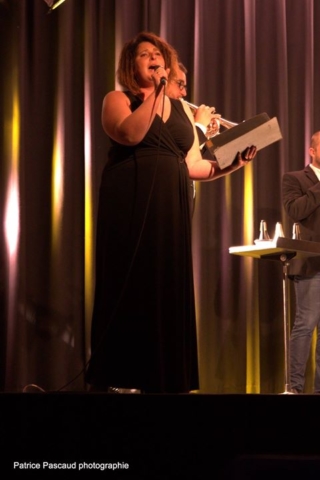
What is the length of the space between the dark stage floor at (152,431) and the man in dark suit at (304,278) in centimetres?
264

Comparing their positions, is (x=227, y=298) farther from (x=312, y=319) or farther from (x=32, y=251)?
(x=32, y=251)

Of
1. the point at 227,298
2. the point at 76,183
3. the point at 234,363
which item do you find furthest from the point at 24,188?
the point at 234,363

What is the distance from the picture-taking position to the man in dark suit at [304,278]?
3.47 meters

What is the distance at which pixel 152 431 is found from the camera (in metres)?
0.87

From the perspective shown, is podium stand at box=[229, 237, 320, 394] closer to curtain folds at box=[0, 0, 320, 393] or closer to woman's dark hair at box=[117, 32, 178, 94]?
curtain folds at box=[0, 0, 320, 393]

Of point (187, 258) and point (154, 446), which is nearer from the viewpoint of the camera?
point (154, 446)

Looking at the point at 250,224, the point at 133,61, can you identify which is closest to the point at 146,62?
the point at 133,61

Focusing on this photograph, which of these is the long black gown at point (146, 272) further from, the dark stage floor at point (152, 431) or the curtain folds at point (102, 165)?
the curtain folds at point (102, 165)

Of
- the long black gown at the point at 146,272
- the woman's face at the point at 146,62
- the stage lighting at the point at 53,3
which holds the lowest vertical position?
the long black gown at the point at 146,272

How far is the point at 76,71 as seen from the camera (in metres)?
3.84

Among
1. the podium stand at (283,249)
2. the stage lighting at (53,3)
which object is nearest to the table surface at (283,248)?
the podium stand at (283,249)

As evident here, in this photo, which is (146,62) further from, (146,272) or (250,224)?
(250,224)

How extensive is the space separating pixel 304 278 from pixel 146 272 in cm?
183

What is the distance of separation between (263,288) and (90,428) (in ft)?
10.3
